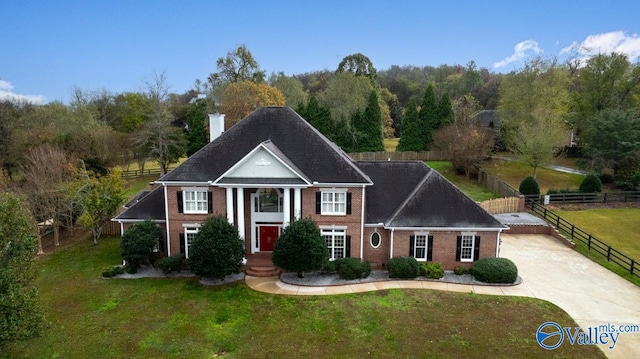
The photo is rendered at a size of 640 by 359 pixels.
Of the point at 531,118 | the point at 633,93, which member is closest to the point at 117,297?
the point at 531,118

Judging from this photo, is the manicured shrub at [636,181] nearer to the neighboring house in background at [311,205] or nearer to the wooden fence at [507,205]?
the wooden fence at [507,205]

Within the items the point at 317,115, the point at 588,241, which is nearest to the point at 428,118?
the point at 317,115

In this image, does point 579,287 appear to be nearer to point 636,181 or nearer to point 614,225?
point 614,225

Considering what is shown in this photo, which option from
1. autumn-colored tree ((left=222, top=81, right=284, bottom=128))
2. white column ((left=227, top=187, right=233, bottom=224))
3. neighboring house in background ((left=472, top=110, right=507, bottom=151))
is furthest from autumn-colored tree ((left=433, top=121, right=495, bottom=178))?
white column ((left=227, top=187, right=233, bottom=224))

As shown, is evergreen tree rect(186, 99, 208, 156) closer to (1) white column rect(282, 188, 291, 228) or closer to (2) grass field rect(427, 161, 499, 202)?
(2) grass field rect(427, 161, 499, 202)

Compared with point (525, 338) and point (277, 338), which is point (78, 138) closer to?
point (277, 338)

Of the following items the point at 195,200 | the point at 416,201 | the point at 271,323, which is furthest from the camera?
the point at 416,201
